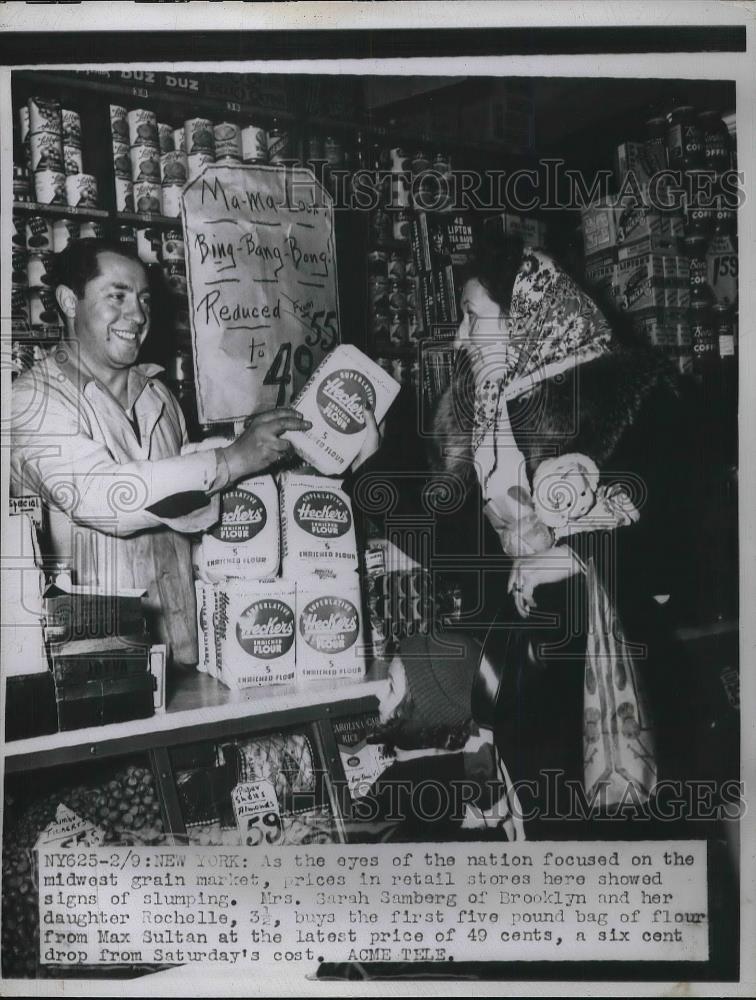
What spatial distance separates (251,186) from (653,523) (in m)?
1.10

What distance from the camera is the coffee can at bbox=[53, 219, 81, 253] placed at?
1.63 meters

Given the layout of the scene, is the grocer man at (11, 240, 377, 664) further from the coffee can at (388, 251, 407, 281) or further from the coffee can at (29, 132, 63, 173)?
the coffee can at (388, 251, 407, 281)

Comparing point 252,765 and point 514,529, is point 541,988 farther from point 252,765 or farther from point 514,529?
point 514,529

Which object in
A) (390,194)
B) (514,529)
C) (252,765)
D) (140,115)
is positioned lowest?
(252,765)

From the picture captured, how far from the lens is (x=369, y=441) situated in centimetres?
167

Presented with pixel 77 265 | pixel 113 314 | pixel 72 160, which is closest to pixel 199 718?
pixel 113 314

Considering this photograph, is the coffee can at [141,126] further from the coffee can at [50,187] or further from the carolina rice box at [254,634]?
the carolina rice box at [254,634]

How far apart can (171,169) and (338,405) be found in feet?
1.97

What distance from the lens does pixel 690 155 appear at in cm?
169

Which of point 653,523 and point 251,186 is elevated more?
point 251,186

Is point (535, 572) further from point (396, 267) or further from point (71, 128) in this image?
point (71, 128)

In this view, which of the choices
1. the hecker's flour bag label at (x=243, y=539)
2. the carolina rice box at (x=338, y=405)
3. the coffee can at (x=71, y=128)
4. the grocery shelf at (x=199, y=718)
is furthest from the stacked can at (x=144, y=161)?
the grocery shelf at (x=199, y=718)

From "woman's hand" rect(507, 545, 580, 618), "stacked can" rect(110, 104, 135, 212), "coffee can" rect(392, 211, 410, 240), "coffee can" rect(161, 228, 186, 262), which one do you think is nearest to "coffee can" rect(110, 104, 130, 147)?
"stacked can" rect(110, 104, 135, 212)

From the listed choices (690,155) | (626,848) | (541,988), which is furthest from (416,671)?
(690,155)
